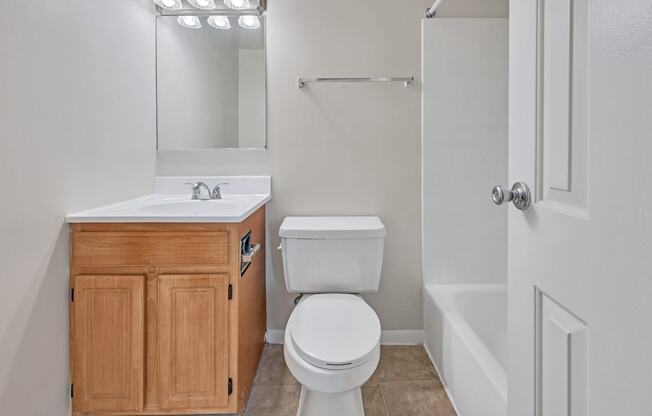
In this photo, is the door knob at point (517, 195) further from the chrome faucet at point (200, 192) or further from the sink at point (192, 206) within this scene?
the chrome faucet at point (200, 192)

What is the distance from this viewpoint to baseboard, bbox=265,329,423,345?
2.21m

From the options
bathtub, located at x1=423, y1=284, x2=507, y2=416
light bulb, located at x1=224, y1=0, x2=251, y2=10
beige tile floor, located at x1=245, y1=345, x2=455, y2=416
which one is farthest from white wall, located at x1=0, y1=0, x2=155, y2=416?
bathtub, located at x1=423, y1=284, x2=507, y2=416

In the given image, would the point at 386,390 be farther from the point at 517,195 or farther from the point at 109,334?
the point at 517,195

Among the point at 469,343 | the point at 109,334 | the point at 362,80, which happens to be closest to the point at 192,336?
the point at 109,334

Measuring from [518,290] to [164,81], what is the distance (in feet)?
6.68

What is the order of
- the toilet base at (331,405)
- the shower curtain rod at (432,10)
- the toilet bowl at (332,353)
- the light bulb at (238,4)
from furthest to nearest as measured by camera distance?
the light bulb at (238,4)
the shower curtain rod at (432,10)
the toilet base at (331,405)
the toilet bowl at (332,353)

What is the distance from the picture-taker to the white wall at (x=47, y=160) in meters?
1.17

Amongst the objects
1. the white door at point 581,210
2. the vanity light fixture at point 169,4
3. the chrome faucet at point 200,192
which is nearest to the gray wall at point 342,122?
the chrome faucet at point 200,192

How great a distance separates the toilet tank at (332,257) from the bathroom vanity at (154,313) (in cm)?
43

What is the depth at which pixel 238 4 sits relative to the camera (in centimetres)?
209

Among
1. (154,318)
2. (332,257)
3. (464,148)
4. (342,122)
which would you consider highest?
(342,122)

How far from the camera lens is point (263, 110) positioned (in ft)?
7.03

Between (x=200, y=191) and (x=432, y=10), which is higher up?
(x=432, y=10)

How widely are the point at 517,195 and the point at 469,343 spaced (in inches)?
36.4
